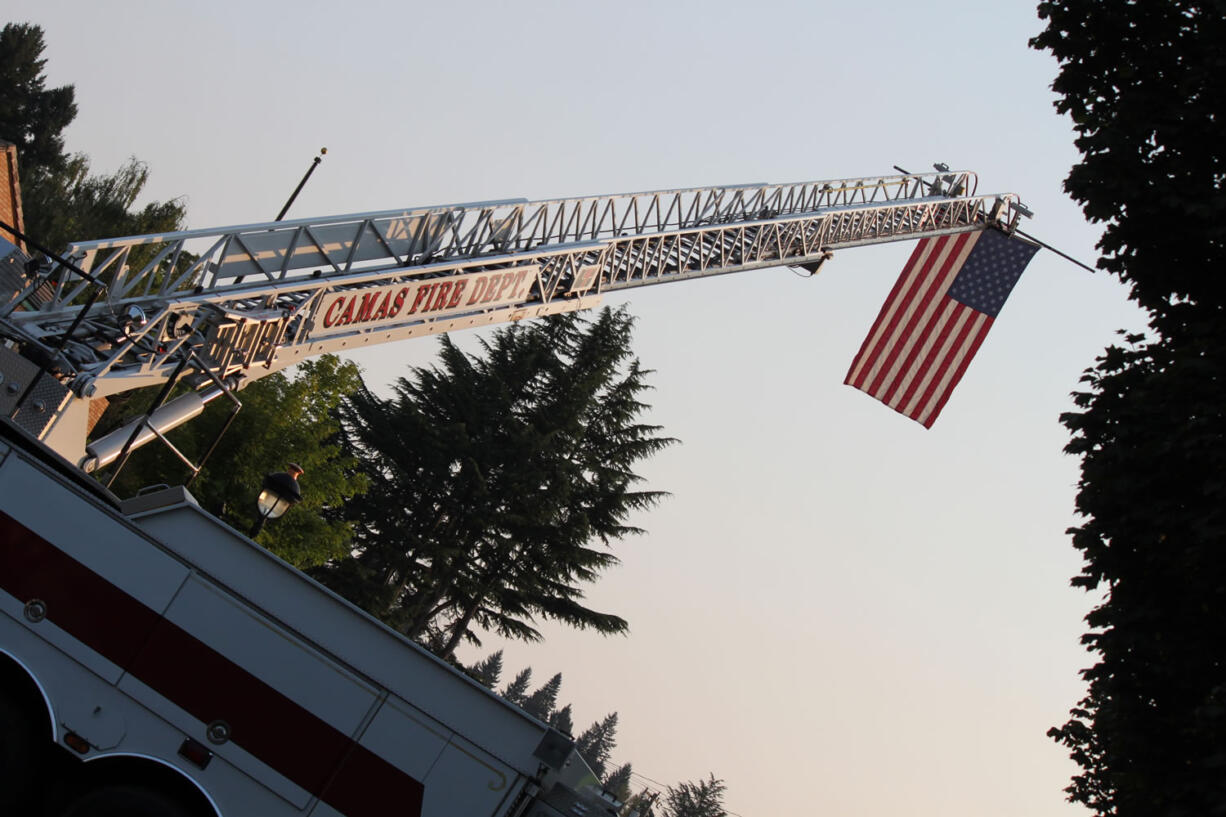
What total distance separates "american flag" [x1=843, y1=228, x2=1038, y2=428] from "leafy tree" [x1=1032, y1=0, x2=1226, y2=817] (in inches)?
560

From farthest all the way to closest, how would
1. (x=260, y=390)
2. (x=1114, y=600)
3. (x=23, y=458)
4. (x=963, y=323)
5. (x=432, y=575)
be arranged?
(x=432, y=575) → (x=260, y=390) → (x=963, y=323) → (x=1114, y=600) → (x=23, y=458)

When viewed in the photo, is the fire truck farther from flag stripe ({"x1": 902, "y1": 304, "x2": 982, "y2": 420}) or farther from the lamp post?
flag stripe ({"x1": 902, "y1": 304, "x2": 982, "y2": 420})

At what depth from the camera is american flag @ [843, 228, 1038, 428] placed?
2442 centimetres

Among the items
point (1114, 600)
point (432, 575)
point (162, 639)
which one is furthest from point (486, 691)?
point (432, 575)

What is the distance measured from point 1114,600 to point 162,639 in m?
6.96

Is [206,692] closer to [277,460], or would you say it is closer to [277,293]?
[277,293]

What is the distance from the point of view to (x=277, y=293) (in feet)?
51.4

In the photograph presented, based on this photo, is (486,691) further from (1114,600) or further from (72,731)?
(1114,600)

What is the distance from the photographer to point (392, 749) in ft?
26.4

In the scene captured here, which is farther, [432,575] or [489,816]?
[432,575]

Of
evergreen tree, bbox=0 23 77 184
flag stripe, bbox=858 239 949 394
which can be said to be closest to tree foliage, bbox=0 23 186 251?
evergreen tree, bbox=0 23 77 184

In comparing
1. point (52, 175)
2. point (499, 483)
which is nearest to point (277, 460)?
point (499, 483)

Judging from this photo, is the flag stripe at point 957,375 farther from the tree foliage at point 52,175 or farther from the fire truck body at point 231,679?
the tree foliage at point 52,175

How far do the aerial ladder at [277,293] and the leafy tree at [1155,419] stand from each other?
9.10m
